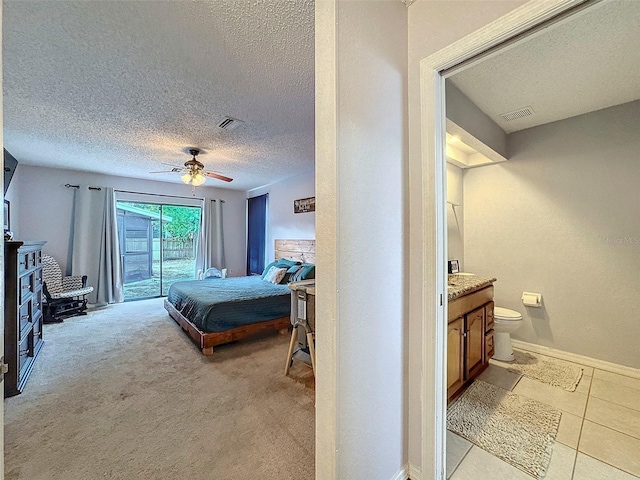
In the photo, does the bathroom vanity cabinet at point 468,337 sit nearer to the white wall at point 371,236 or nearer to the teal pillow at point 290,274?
the white wall at point 371,236

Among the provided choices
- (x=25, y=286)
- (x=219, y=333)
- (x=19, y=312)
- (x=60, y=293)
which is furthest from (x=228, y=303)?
(x=60, y=293)

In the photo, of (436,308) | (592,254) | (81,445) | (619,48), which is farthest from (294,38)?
(592,254)

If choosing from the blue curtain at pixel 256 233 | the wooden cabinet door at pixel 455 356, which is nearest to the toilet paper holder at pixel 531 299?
the wooden cabinet door at pixel 455 356

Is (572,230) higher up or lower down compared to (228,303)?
higher up

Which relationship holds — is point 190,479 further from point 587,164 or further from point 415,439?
point 587,164

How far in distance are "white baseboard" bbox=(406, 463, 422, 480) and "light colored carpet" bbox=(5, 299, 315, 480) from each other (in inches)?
20.9

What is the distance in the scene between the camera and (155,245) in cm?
595

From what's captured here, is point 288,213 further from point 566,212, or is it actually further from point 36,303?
point 566,212

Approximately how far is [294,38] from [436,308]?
1778 mm

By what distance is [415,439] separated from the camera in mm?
1436

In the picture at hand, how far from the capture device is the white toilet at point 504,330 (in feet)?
8.80

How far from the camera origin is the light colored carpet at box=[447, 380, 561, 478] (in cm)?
161

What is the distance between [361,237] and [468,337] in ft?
5.42

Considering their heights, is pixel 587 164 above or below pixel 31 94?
below
